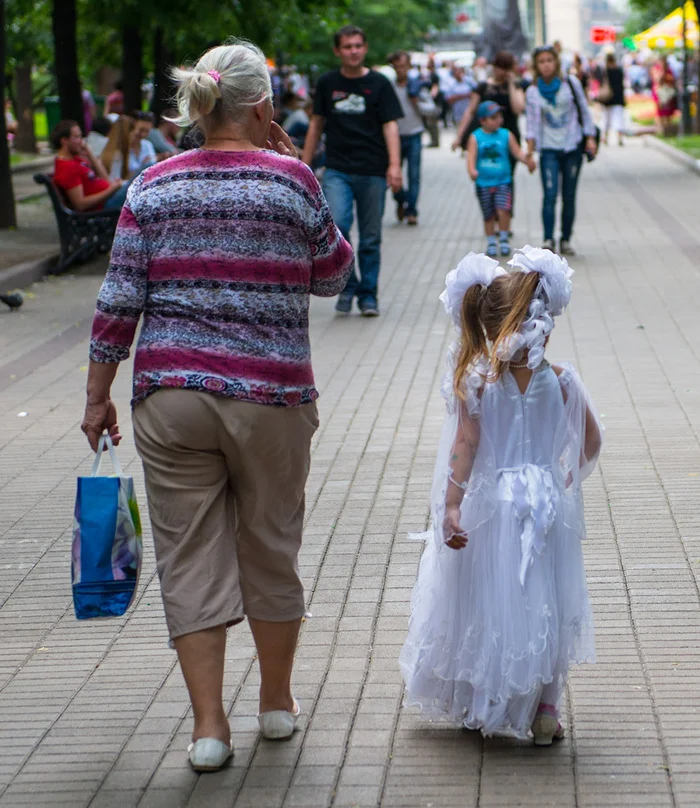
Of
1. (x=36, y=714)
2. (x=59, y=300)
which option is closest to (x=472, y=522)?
(x=36, y=714)

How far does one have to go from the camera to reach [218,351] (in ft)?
11.4

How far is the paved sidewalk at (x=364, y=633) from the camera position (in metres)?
3.60

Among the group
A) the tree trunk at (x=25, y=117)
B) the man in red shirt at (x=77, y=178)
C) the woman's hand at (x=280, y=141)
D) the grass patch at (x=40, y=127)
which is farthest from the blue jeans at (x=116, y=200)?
the grass patch at (x=40, y=127)

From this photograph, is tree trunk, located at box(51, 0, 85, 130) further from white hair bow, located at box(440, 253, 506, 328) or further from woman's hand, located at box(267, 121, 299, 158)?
white hair bow, located at box(440, 253, 506, 328)

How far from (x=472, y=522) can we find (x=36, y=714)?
1400mm

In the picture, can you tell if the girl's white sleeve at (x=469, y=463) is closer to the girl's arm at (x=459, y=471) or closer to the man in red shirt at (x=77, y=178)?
the girl's arm at (x=459, y=471)

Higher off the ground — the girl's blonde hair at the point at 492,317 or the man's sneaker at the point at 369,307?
the girl's blonde hair at the point at 492,317

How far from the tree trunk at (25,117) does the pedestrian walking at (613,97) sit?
13.4 metres

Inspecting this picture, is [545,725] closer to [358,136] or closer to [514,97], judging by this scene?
[358,136]

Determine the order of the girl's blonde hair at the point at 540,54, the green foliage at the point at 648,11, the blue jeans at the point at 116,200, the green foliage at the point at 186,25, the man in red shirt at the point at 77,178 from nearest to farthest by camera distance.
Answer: the girl's blonde hair at the point at 540,54 < the man in red shirt at the point at 77,178 < the blue jeans at the point at 116,200 < the green foliage at the point at 186,25 < the green foliage at the point at 648,11

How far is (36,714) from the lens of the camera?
414 cm

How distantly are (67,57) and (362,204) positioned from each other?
38.3 feet

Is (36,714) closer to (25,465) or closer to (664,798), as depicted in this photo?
(664,798)

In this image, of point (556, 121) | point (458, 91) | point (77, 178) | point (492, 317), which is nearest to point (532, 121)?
point (556, 121)
